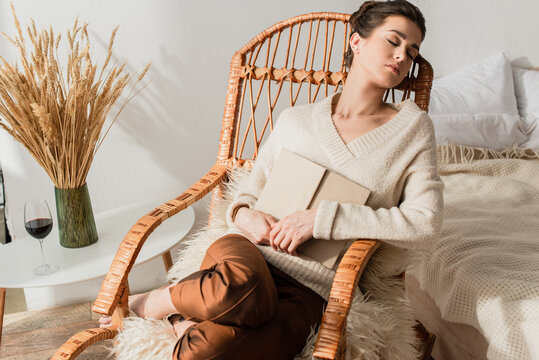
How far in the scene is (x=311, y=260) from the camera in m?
1.21

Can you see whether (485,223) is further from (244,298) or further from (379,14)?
(244,298)

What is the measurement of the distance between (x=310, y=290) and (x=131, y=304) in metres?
0.46

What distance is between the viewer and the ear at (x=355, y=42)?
1.35m

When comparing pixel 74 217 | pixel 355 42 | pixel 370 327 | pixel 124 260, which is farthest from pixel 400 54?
pixel 74 217

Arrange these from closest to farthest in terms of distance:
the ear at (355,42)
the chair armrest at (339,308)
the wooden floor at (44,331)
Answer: the chair armrest at (339,308) < the ear at (355,42) < the wooden floor at (44,331)

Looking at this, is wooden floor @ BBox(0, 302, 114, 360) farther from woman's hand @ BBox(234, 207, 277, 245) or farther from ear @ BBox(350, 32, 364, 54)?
ear @ BBox(350, 32, 364, 54)

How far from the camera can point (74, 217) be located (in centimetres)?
156

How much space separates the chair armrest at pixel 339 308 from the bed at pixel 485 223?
302mm

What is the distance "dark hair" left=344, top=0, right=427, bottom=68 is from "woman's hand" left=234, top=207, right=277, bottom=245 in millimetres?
549

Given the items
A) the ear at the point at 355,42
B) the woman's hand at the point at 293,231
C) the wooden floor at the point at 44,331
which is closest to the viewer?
the woman's hand at the point at 293,231

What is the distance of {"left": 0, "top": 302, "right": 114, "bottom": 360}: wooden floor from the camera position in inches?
70.2

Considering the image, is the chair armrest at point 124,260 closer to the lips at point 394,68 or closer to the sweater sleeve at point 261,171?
the sweater sleeve at point 261,171

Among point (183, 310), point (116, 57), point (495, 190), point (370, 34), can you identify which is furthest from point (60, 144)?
point (495, 190)

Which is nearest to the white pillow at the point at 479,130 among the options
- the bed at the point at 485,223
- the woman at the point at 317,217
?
the bed at the point at 485,223
